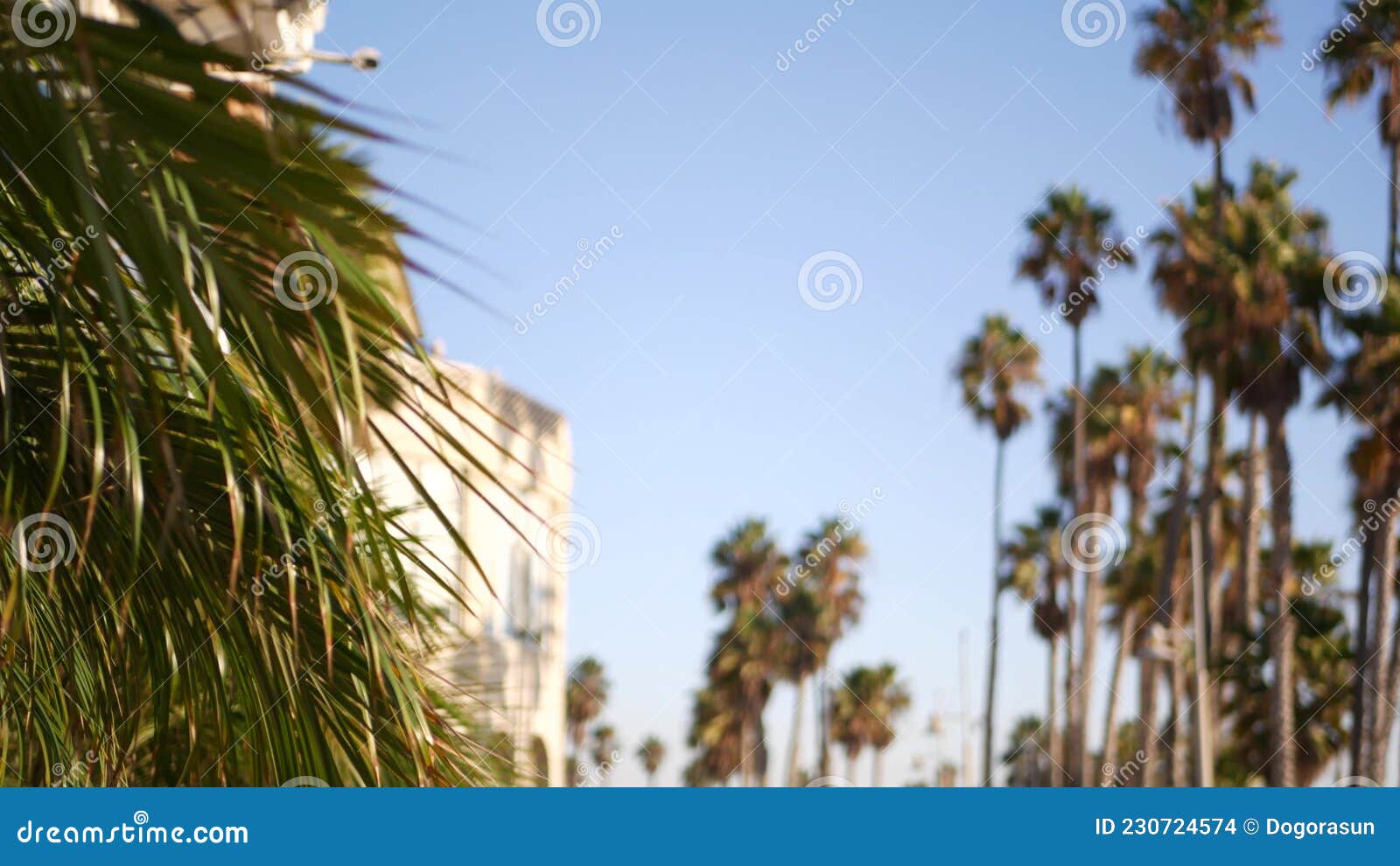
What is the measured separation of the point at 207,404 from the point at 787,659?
70429mm

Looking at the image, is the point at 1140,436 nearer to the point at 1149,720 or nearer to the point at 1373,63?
the point at 1149,720

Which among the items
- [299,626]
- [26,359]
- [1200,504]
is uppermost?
[1200,504]

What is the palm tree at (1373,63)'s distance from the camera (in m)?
28.8

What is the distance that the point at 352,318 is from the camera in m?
2.55

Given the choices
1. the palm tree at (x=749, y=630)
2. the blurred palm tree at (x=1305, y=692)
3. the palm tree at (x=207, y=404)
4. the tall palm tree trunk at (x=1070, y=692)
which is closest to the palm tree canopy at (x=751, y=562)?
the palm tree at (x=749, y=630)

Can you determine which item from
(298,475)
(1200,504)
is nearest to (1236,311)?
(1200,504)

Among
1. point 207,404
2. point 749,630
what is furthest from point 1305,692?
point 749,630

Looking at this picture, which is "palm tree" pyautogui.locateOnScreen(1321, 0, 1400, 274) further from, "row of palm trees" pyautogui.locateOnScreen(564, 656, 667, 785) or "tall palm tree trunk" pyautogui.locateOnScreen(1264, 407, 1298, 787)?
"row of palm trees" pyautogui.locateOnScreen(564, 656, 667, 785)

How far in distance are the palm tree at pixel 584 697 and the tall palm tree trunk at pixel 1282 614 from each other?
61840 mm

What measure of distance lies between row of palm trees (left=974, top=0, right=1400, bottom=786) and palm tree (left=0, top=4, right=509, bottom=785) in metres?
20.3

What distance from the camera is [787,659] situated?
71.6 meters

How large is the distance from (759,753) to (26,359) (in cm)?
7557

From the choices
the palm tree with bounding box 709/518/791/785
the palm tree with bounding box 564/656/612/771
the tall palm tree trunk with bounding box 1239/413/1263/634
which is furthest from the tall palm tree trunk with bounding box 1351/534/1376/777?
the palm tree with bounding box 564/656/612/771
